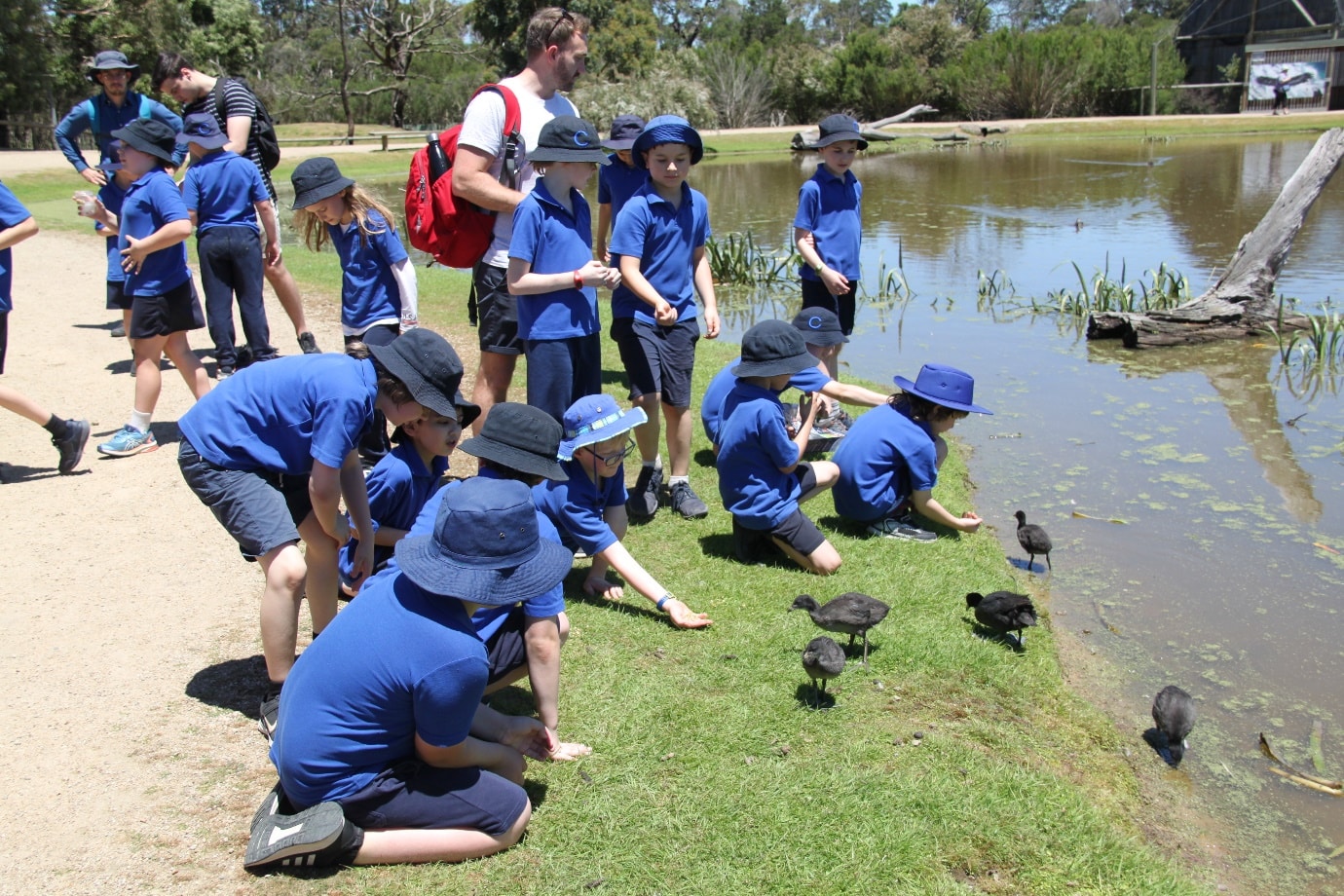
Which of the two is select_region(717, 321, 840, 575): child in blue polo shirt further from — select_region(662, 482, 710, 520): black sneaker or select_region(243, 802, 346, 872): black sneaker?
select_region(243, 802, 346, 872): black sneaker

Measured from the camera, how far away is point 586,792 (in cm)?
353

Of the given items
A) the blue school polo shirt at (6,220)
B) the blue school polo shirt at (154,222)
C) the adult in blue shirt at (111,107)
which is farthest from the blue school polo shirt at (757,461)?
the adult in blue shirt at (111,107)

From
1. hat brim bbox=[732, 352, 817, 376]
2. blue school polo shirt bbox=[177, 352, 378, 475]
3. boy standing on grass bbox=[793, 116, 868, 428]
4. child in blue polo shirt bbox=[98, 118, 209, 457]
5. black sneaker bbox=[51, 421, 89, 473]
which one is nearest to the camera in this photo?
blue school polo shirt bbox=[177, 352, 378, 475]

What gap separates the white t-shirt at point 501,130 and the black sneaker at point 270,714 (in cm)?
244

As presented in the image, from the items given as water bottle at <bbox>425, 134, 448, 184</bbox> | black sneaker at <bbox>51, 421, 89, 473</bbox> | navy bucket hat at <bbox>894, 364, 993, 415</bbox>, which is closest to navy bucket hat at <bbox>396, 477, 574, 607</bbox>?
water bottle at <bbox>425, 134, 448, 184</bbox>

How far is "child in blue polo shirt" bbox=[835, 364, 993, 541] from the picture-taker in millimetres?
5656

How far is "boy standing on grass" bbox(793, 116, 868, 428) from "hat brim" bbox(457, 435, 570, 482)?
3.61m

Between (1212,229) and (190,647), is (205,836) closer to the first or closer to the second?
(190,647)

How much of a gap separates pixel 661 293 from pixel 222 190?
3319 millimetres

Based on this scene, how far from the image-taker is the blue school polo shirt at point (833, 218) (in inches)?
280

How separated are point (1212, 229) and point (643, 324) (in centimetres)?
1388

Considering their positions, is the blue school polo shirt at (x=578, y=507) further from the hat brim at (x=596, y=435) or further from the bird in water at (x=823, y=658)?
the bird in water at (x=823, y=658)

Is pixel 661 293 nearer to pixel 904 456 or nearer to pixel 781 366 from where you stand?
pixel 781 366

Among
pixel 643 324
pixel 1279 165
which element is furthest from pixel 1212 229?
pixel 643 324
